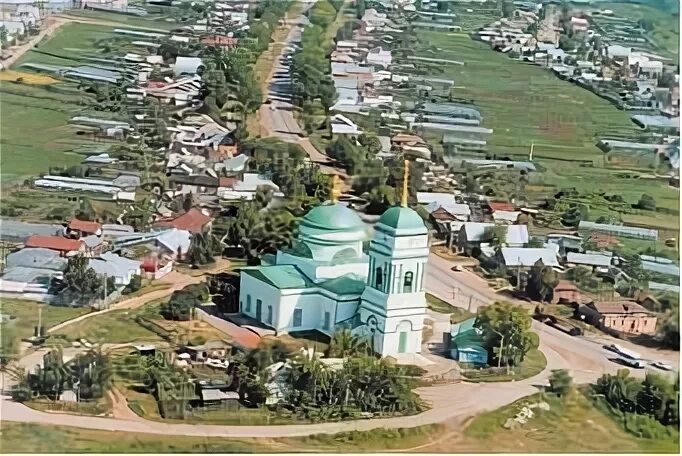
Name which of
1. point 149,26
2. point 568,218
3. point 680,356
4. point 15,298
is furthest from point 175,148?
point 680,356

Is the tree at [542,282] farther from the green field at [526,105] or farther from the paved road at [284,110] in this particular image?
the paved road at [284,110]

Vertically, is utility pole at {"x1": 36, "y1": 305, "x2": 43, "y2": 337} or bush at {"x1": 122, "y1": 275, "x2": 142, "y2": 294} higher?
bush at {"x1": 122, "y1": 275, "x2": 142, "y2": 294}

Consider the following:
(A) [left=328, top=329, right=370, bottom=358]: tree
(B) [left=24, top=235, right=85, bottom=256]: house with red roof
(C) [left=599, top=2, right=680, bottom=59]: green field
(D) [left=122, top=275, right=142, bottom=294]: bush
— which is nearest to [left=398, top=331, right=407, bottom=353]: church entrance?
(A) [left=328, top=329, right=370, bottom=358]: tree

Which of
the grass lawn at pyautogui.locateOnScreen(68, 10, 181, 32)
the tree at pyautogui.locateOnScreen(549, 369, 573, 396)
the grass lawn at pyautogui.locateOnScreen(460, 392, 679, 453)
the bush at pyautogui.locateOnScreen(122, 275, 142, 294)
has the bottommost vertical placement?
the grass lawn at pyautogui.locateOnScreen(460, 392, 679, 453)

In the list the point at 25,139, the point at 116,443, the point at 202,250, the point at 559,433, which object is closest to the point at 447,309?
the point at 559,433

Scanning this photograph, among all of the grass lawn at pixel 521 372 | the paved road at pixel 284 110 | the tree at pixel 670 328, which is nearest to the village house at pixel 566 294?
the grass lawn at pixel 521 372

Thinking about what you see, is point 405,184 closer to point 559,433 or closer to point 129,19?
point 559,433

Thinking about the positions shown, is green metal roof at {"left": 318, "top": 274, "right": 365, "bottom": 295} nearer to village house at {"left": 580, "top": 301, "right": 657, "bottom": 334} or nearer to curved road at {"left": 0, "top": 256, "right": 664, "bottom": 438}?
curved road at {"left": 0, "top": 256, "right": 664, "bottom": 438}
